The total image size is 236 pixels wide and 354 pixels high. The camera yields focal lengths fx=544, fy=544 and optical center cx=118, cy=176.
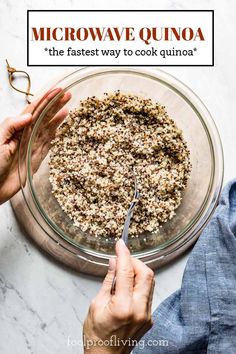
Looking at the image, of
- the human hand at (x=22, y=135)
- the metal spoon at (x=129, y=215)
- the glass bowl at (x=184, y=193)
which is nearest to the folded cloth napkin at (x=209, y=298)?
the glass bowl at (x=184, y=193)

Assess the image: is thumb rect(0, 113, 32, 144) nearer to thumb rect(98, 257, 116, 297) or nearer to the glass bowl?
the glass bowl

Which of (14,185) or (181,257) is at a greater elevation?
(14,185)

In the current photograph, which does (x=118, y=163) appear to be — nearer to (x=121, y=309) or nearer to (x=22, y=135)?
(x=22, y=135)

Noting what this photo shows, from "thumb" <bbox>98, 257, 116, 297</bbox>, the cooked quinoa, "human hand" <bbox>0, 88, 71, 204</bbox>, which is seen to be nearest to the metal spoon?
the cooked quinoa

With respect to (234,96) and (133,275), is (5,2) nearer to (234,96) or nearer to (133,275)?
(234,96)

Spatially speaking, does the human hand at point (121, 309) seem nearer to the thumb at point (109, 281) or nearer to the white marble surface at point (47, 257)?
the thumb at point (109, 281)

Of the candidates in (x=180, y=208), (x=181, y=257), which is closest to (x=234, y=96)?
(x=180, y=208)
